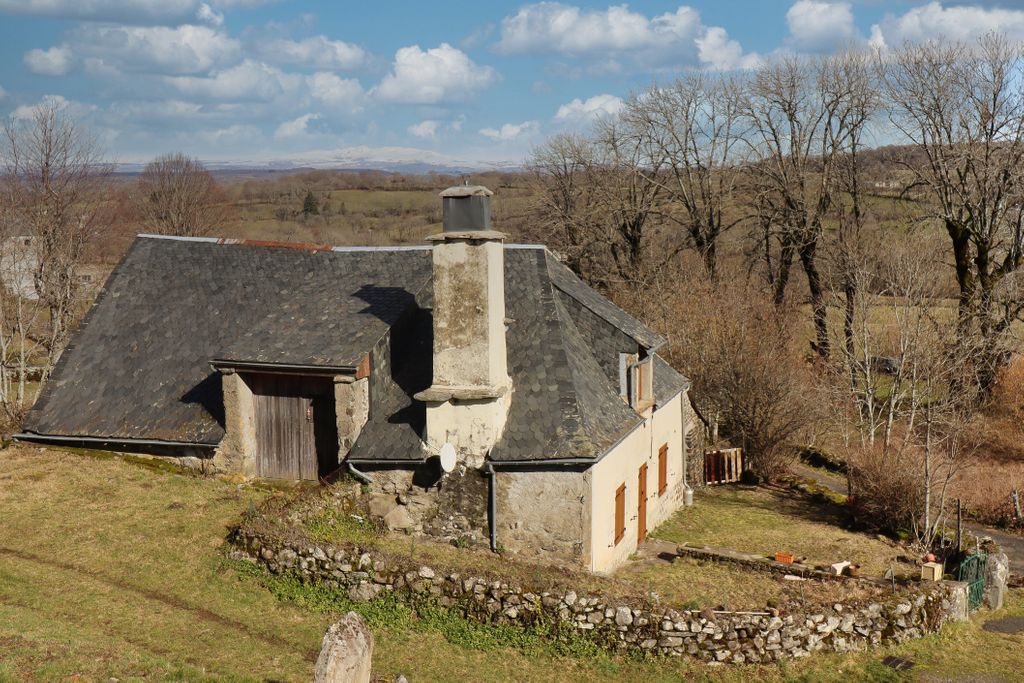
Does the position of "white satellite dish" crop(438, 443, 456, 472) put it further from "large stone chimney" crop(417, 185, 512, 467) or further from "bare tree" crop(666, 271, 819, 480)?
"bare tree" crop(666, 271, 819, 480)

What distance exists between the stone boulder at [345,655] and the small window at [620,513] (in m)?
8.89

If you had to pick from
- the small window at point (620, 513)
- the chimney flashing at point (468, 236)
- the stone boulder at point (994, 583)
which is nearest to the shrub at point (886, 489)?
the stone boulder at point (994, 583)

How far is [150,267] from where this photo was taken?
83.1 feet

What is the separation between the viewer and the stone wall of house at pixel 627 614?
49.7 ft

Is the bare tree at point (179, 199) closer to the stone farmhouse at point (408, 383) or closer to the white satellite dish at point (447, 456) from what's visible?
the stone farmhouse at point (408, 383)

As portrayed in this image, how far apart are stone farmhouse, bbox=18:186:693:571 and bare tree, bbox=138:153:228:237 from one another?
150ft

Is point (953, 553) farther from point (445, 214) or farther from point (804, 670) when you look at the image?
point (445, 214)

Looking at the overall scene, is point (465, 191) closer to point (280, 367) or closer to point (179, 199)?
point (280, 367)

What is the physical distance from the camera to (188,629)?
1467 centimetres

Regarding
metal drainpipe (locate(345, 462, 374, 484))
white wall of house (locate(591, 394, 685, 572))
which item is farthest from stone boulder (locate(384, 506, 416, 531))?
white wall of house (locate(591, 394, 685, 572))

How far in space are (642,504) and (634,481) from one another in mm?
1207

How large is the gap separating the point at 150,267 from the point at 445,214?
1194cm

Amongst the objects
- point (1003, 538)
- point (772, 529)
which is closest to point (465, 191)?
point (772, 529)

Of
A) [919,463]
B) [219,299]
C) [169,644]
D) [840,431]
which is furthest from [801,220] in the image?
[169,644]
